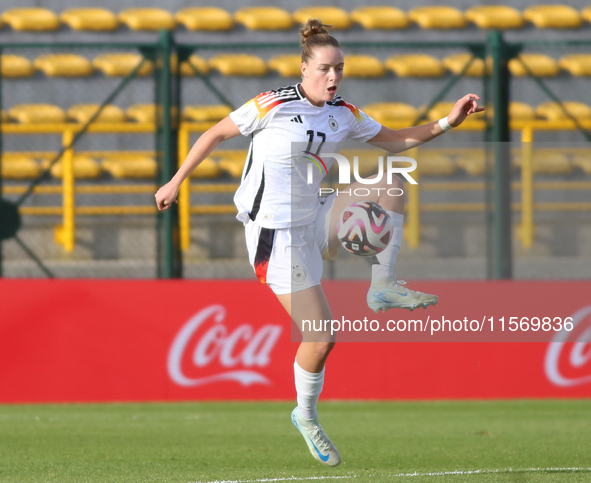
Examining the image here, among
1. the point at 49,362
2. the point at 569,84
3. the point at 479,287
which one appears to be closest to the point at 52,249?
the point at 49,362

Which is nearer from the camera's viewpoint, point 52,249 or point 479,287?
point 479,287

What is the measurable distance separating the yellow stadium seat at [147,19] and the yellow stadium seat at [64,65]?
1.58 metres

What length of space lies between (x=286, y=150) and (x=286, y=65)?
7.73 meters

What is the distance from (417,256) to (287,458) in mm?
3957

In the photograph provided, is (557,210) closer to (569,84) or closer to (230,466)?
(569,84)

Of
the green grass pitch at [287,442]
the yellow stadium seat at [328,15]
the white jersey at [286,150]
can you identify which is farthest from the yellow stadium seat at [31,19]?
the white jersey at [286,150]

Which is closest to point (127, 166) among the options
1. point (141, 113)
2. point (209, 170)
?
point (141, 113)

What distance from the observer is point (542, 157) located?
10289 millimetres

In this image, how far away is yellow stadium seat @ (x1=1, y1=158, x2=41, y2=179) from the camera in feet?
36.3

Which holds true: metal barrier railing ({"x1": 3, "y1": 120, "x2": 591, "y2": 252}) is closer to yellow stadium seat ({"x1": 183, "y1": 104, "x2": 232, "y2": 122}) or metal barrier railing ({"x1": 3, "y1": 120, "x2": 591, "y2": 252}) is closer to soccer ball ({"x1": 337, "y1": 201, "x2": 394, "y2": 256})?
yellow stadium seat ({"x1": 183, "y1": 104, "x2": 232, "y2": 122})

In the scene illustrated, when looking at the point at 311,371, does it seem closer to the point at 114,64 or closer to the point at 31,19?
the point at 114,64

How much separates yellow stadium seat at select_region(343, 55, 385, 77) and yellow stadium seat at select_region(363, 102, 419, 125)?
391 mm

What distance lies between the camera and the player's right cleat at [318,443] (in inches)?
195

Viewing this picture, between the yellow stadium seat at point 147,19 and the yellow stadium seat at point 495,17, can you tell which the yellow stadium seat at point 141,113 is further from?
the yellow stadium seat at point 495,17
